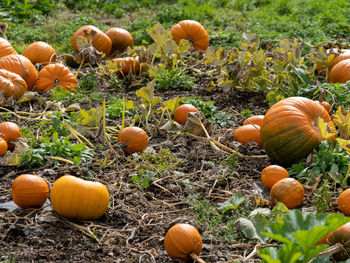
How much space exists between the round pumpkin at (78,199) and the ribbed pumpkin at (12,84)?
100 inches

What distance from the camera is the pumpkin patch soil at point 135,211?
9.50ft

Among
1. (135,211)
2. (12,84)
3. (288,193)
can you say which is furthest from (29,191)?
(12,84)

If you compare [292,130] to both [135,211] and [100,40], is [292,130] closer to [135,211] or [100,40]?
[135,211]

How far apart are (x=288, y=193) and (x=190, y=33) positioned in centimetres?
457

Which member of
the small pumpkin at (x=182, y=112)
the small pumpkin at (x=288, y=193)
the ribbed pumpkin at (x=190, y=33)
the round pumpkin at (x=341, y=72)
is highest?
the small pumpkin at (x=288, y=193)

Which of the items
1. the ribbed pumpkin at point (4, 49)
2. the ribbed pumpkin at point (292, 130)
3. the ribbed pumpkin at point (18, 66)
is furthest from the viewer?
the ribbed pumpkin at point (4, 49)

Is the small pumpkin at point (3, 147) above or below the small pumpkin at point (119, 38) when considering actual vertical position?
above

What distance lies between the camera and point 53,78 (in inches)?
231

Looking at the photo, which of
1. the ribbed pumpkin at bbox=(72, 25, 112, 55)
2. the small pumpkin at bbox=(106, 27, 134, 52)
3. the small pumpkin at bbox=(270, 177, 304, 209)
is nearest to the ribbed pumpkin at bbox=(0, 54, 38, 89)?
the ribbed pumpkin at bbox=(72, 25, 112, 55)

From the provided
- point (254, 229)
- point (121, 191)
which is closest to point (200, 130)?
point (121, 191)

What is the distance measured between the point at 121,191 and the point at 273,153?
125cm

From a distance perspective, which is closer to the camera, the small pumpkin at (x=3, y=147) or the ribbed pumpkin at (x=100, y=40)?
the small pumpkin at (x=3, y=147)

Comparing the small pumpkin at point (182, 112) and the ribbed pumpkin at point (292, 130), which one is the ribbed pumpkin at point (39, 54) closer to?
the small pumpkin at point (182, 112)

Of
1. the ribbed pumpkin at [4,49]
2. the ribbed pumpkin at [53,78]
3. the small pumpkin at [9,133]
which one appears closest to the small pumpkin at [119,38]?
the ribbed pumpkin at [4,49]
